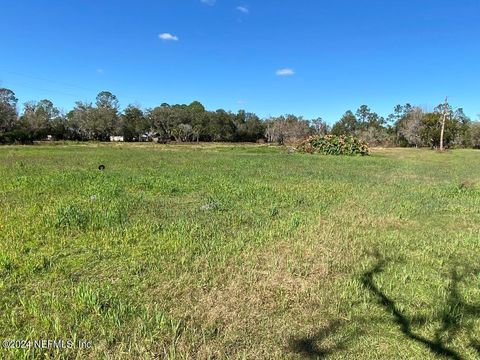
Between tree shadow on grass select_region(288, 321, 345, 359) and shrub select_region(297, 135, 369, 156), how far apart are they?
3878 cm

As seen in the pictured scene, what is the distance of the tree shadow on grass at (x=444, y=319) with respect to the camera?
3400 millimetres

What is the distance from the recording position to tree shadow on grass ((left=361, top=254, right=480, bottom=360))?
3.40 m

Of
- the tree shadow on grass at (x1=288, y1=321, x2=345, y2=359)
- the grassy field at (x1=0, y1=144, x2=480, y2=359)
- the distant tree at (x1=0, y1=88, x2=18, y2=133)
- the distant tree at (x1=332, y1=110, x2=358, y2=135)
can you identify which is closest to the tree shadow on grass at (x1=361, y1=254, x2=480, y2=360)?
the grassy field at (x1=0, y1=144, x2=480, y2=359)

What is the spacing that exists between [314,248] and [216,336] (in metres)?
2.84

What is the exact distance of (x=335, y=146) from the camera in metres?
41.6

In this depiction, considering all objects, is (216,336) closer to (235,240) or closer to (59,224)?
(235,240)

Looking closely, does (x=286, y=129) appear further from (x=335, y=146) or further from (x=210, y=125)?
(x=335, y=146)

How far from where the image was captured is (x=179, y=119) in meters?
90.6

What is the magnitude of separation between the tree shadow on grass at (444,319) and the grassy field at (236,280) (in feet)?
0.05

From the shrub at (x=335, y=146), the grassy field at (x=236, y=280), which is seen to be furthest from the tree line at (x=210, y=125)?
the grassy field at (x=236, y=280)

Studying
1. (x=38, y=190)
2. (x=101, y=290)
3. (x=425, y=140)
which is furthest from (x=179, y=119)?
Result: (x=101, y=290)

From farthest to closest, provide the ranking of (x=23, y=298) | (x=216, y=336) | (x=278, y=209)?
(x=278, y=209) → (x=23, y=298) → (x=216, y=336)

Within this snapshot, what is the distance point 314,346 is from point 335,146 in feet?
131

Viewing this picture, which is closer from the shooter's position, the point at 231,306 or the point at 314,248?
the point at 231,306
